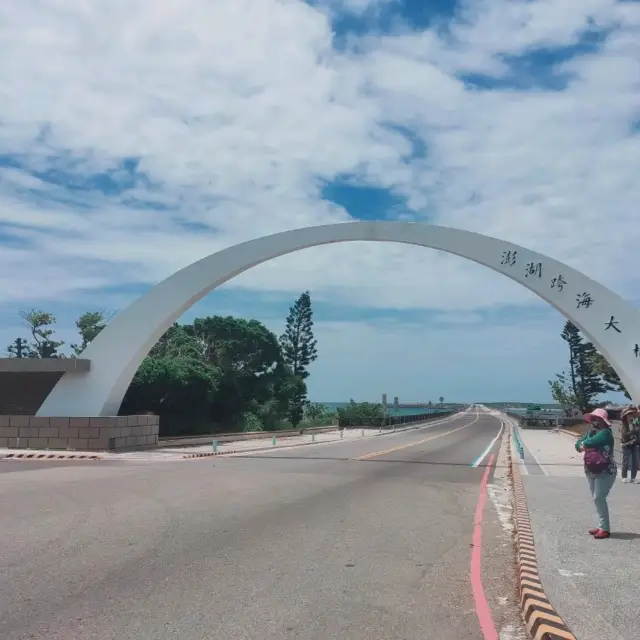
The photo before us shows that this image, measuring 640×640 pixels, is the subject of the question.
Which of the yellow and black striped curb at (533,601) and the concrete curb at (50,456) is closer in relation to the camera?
the yellow and black striped curb at (533,601)

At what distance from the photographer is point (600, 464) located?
7754 mm

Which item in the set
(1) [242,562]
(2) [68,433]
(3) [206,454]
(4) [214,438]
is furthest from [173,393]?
(1) [242,562]

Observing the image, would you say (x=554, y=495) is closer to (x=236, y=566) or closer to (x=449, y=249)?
(x=236, y=566)

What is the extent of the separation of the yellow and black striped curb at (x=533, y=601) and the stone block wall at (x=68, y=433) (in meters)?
17.9

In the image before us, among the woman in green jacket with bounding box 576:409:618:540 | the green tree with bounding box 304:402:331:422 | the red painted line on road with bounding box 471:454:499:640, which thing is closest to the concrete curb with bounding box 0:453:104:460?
the red painted line on road with bounding box 471:454:499:640

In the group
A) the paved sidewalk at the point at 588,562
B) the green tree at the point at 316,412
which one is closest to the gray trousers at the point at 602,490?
the paved sidewalk at the point at 588,562

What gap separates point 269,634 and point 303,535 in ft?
12.2

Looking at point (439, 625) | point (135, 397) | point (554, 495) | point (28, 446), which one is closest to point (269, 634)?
point (439, 625)

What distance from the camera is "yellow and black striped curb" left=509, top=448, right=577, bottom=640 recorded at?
15.2ft

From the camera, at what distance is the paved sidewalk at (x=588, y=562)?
496 cm

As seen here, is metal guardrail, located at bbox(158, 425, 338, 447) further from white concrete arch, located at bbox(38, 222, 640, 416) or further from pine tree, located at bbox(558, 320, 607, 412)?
pine tree, located at bbox(558, 320, 607, 412)

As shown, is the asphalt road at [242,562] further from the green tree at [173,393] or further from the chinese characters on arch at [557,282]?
the green tree at [173,393]

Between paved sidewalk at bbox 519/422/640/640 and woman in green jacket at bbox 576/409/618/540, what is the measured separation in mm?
274

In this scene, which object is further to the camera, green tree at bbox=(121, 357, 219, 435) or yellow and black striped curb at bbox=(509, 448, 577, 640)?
green tree at bbox=(121, 357, 219, 435)
